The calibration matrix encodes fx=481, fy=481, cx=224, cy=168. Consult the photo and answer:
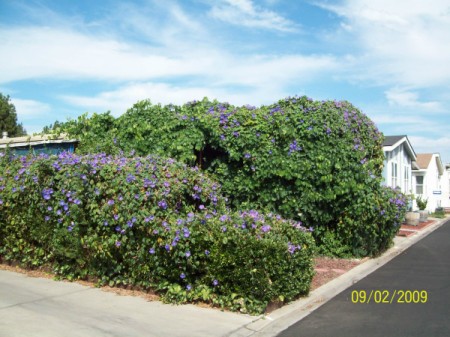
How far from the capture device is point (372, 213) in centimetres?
1068

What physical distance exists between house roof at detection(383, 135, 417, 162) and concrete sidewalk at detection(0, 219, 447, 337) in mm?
17232

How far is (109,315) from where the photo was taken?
6090 millimetres

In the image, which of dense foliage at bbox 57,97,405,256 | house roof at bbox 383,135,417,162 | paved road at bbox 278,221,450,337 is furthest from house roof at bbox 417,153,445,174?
paved road at bbox 278,221,450,337

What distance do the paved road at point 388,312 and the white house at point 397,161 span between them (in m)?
13.9

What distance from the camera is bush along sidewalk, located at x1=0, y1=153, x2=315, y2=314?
21.6 feet

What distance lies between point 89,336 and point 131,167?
9.78 ft

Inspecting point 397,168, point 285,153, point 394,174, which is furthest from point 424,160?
point 285,153

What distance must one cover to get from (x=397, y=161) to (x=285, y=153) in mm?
18071

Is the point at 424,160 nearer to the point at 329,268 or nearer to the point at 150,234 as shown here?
the point at 329,268

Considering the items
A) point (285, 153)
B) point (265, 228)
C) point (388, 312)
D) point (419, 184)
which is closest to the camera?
point (388, 312)

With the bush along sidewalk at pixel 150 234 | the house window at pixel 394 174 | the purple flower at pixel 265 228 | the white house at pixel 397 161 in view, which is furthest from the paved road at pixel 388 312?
the house window at pixel 394 174

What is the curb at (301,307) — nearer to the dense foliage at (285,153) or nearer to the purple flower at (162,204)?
the dense foliage at (285,153)

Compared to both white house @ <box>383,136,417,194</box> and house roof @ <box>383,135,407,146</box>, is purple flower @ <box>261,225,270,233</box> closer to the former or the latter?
white house @ <box>383,136,417,194</box>

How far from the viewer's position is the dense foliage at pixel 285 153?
400 inches
